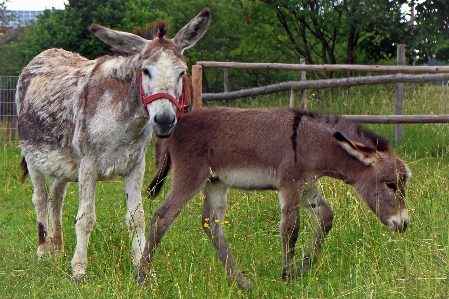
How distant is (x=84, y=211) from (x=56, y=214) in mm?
1085

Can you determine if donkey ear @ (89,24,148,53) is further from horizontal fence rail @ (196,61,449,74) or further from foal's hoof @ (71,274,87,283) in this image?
horizontal fence rail @ (196,61,449,74)

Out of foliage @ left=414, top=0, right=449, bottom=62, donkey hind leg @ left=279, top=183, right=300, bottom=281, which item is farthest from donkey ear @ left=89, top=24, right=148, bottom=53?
foliage @ left=414, top=0, right=449, bottom=62

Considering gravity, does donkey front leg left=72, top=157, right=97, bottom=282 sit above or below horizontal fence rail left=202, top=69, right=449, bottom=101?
below

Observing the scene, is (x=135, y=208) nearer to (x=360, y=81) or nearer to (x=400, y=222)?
(x=400, y=222)

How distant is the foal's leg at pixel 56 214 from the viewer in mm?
6188

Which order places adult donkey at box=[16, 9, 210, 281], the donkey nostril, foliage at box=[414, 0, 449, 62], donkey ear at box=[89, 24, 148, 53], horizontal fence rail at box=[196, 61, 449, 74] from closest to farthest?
the donkey nostril, adult donkey at box=[16, 9, 210, 281], donkey ear at box=[89, 24, 148, 53], horizontal fence rail at box=[196, 61, 449, 74], foliage at box=[414, 0, 449, 62]

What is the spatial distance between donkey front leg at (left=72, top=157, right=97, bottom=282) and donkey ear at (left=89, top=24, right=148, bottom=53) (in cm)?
87

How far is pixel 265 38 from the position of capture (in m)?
18.6

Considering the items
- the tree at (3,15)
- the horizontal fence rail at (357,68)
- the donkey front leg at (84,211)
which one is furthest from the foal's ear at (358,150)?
the tree at (3,15)

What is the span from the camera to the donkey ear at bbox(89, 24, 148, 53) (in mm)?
5047

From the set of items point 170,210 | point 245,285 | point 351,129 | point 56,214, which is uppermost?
point 351,129

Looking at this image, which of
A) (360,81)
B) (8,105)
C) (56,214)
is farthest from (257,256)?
(8,105)

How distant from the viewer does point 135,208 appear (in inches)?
213

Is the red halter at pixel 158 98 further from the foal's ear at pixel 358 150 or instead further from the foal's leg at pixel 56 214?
the foal's leg at pixel 56 214
